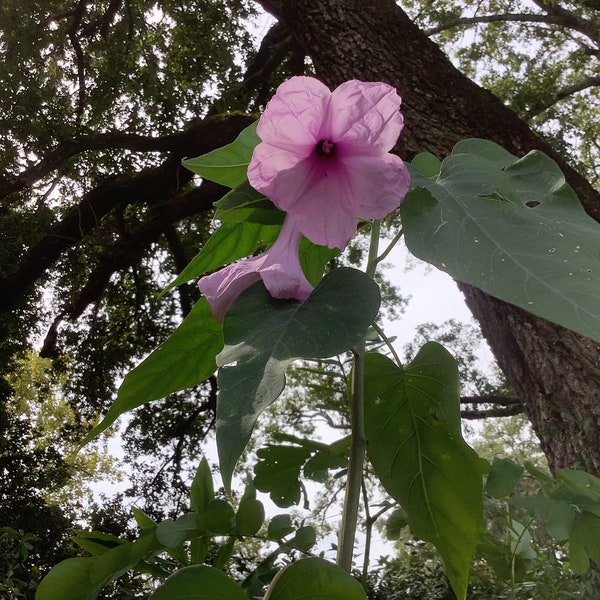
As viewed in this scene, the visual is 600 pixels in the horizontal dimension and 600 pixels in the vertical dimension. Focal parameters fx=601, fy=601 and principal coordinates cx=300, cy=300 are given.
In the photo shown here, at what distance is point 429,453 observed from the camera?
1.43 ft

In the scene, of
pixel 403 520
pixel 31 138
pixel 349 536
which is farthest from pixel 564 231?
pixel 31 138

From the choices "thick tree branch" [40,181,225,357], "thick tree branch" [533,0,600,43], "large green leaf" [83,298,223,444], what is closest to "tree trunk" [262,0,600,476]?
"large green leaf" [83,298,223,444]

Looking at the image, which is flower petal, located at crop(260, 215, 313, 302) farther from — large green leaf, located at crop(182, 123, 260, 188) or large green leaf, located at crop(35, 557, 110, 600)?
large green leaf, located at crop(35, 557, 110, 600)

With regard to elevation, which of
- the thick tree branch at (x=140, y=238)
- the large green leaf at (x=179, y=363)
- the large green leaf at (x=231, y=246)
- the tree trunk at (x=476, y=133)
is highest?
the thick tree branch at (x=140, y=238)

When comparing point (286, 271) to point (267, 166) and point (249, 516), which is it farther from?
point (249, 516)

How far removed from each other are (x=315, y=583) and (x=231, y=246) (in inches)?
10.3

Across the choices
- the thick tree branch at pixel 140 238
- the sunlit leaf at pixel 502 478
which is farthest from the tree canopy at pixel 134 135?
the sunlit leaf at pixel 502 478

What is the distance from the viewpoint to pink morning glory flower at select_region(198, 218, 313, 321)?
38 centimetres

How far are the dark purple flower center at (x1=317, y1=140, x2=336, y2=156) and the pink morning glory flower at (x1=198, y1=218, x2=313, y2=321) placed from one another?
0.19 ft

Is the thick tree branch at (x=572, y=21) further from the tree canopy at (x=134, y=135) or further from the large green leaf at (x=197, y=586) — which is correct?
the large green leaf at (x=197, y=586)

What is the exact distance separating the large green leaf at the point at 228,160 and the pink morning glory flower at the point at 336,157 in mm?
63

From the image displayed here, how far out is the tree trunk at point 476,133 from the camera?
1650 millimetres

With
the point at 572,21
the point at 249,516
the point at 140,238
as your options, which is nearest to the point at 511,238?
the point at 249,516

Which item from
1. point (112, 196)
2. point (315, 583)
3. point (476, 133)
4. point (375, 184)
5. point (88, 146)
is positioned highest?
point (88, 146)
